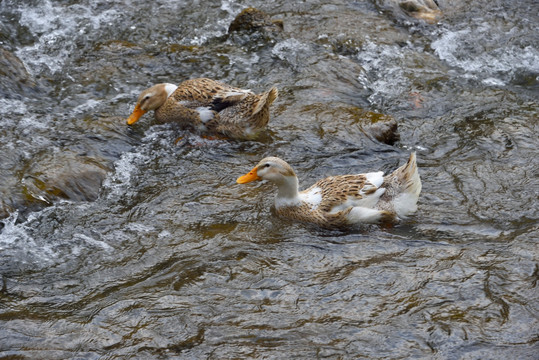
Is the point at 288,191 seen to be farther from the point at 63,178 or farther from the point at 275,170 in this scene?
the point at 63,178

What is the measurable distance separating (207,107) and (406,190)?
10.9 feet

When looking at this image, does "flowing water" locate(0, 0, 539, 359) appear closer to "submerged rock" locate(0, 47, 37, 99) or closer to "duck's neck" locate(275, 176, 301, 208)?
"submerged rock" locate(0, 47, 37, 99)

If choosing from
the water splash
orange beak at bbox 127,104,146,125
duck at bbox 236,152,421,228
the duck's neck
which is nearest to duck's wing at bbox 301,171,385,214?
duck at bbox 236,152,421,228

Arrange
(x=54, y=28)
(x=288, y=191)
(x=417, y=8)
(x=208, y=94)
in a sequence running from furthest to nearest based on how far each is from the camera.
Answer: (x=417, y=8)
(x=54, y=28)
(x=208, y=94)
(x=288, y=191)

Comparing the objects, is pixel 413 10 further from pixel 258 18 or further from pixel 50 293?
pixel 50 293

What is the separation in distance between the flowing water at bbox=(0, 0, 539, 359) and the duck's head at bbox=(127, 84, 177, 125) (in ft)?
0.65

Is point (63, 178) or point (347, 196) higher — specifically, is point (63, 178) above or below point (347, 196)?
above

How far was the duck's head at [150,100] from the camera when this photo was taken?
8.85 m

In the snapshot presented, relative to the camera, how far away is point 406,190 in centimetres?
684

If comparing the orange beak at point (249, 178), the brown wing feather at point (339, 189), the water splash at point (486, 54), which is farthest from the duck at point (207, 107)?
the water splash at point (486, 54)

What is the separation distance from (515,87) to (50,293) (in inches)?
304

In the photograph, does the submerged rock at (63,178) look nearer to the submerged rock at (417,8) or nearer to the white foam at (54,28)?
the white foam at (54,28)

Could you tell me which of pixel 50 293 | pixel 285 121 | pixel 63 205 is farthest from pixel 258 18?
pixel 50 293

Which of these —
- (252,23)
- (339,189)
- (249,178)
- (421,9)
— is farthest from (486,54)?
(249,178)
